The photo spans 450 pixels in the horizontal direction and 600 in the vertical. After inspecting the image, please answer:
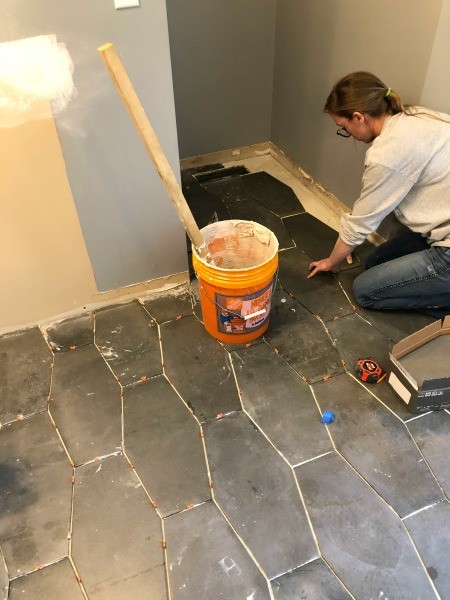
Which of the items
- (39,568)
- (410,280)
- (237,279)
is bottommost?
(39,568)

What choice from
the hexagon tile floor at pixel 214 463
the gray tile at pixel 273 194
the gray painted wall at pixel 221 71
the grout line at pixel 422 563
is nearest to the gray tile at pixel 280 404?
the hexagon tile floor at pixel 214 463

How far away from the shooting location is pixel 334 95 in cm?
176

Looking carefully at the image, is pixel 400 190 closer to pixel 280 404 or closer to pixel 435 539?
pixel 280 404

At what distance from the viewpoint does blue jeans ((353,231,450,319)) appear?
1985 mm

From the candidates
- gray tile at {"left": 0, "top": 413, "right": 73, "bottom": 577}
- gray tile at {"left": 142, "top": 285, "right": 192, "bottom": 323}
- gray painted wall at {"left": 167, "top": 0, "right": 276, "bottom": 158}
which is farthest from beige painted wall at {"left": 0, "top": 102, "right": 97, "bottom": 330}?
gray painted wall at {"left": 167, "top": 0, "right": 276, "bottom": 158}

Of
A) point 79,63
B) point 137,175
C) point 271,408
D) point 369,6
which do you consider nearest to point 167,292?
point 137,175

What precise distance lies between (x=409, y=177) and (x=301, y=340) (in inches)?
29.7

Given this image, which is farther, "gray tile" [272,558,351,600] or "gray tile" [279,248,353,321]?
"gray tile" [279,248,353,321]

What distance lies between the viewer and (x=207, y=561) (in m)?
1.43

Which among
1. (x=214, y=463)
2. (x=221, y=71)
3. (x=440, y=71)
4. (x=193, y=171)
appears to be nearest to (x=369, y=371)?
(x=214, y=463)

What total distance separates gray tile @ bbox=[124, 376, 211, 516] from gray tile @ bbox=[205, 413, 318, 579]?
6 centimetres

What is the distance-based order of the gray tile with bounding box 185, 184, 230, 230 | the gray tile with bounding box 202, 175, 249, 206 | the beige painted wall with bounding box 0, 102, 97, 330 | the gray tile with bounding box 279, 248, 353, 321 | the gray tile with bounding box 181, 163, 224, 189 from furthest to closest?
the gray tile with bounding box 181, 163, 224, 189, the gray tile with bounding box 202, 175, 249, 206, the gray tile with bounding box 185, 184, 230, 230, the gray tile with bounding box 279, 248, 353, 321, the beige painted wall with bounding box 0, 102, 97, 330

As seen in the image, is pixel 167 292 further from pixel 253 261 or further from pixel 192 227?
pixel 192 227

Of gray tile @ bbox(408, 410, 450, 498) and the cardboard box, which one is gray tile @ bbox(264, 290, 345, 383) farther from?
gray tile @ bbox(408, 410, 450, 498)
